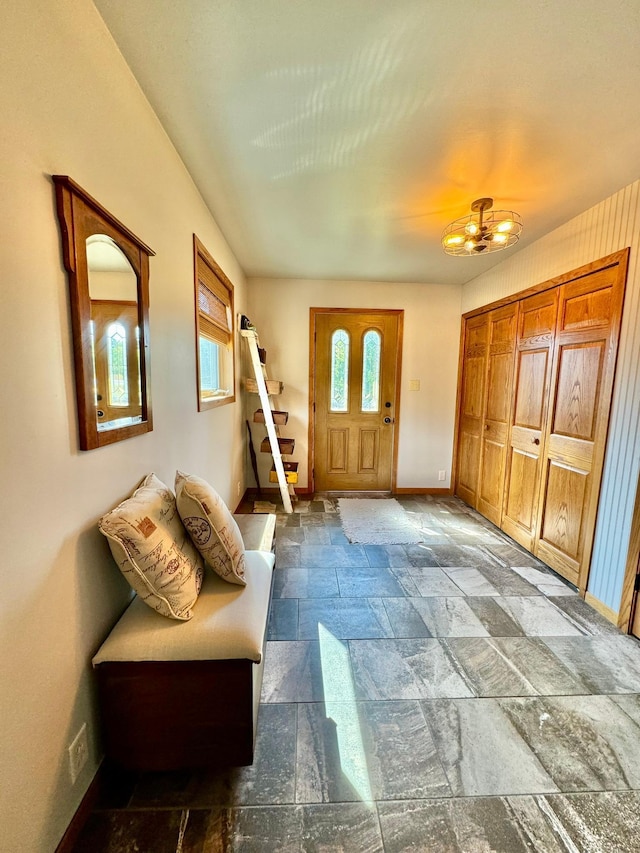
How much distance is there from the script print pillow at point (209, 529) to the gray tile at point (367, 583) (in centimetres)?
109

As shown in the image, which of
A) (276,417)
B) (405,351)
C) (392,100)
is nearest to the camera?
(392,100)

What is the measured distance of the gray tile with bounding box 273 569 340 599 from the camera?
7.04 feet

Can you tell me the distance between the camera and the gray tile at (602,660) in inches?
60.6

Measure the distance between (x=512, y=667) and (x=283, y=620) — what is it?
1141 millimetres

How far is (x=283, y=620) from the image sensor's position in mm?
1905

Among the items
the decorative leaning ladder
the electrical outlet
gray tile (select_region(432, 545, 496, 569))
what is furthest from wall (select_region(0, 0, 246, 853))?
gray tile (select_region(432, 545, 496, 569))

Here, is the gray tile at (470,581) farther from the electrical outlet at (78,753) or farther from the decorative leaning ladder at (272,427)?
the electrical outlet at (78,753)

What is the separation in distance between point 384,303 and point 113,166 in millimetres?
3135

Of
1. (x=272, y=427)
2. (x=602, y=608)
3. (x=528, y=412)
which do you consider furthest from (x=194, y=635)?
(x=528, y=412)

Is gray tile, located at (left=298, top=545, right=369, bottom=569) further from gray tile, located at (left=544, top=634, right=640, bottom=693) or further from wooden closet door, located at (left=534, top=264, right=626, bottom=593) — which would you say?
wooden closet door, located at (left=534, top=264, right=626, bottom=593)

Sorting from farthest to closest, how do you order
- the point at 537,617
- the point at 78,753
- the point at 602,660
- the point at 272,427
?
the point at 272,427 < the point at 537,617 < the point at 602,660 < the point at 78,753

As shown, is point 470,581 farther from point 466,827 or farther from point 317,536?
point 466,827

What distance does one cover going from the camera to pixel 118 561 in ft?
3.47

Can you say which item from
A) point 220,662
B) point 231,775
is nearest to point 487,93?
point 220,662
